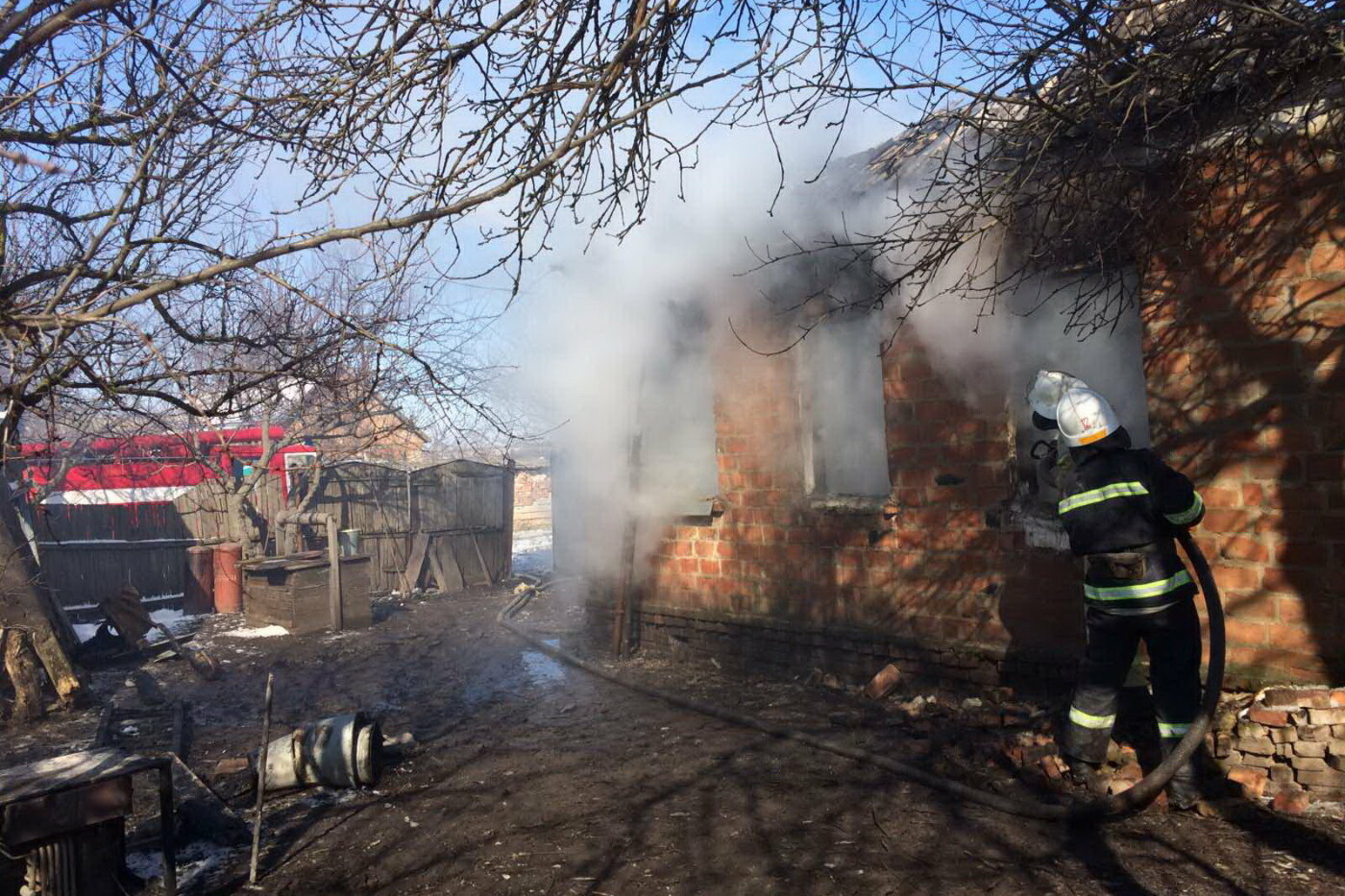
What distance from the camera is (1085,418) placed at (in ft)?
15.4

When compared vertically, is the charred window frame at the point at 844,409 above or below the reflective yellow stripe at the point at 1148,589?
above

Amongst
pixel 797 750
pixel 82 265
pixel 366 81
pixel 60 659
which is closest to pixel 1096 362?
pixel 797 750

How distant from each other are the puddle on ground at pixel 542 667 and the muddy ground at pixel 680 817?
0.53 metres

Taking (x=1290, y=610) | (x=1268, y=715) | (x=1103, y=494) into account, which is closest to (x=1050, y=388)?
(x=1103, y=494)

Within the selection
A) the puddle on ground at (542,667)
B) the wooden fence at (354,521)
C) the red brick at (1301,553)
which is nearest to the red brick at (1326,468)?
the red brick at (1301,553)

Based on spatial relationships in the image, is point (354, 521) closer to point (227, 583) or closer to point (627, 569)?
point (227, 583)

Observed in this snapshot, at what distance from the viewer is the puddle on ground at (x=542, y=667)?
851 cm

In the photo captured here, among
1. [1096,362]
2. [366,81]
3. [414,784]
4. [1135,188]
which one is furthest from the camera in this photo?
[1096,362]

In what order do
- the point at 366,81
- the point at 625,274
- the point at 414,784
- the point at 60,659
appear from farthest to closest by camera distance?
the point at 625,274
the point at 60,659
the point at 414,784
the point at 366,81

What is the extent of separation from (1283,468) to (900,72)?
2.91 m

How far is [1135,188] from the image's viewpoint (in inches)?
195

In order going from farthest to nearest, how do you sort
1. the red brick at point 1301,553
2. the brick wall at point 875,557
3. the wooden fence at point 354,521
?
the wooden fence at point 354,521 → the brick wall at point 875,557 → the red brick at point 1301,553

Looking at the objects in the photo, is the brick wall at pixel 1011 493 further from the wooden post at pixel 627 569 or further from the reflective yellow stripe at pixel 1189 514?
the reflective yellow stripe at pixel 1189 514

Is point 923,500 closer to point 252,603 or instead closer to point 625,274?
point 625,274
